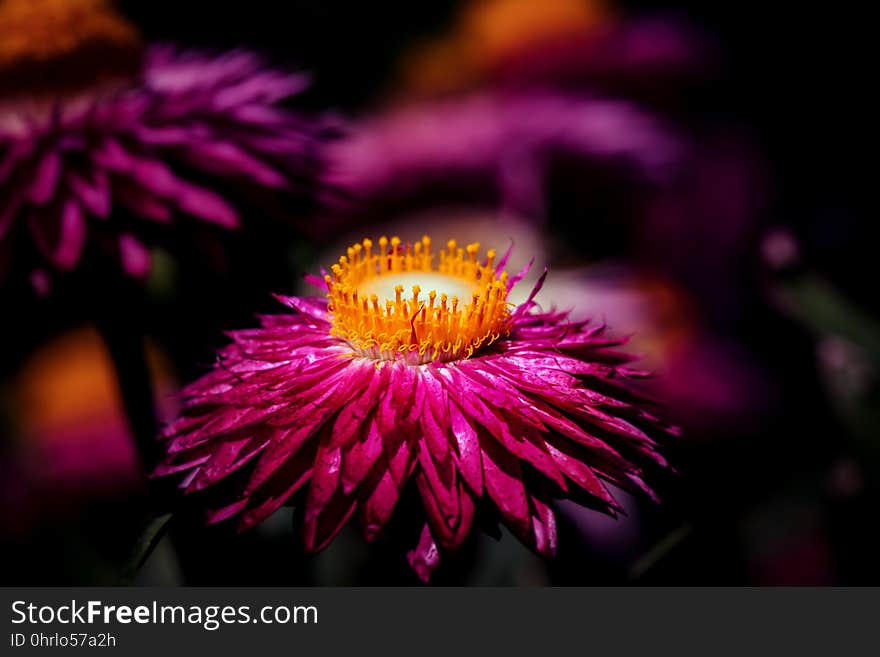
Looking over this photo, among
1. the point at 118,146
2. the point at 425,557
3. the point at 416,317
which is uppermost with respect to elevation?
the point at 118,146

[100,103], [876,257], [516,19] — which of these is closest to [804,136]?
[876,257]

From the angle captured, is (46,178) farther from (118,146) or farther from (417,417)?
(417,417)

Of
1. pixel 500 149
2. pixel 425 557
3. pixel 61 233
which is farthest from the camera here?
pixel 500 149

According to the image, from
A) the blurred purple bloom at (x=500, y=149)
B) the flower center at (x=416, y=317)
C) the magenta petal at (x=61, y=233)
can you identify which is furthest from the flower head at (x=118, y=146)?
the blurred purple bloom at (x=500, y=149)

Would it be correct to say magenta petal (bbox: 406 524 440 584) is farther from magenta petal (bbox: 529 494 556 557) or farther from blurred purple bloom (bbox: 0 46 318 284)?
blurred purple bloom (bbox: 0 46 318 284)

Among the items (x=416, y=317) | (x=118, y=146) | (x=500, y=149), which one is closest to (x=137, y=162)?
(x=118, y=146)

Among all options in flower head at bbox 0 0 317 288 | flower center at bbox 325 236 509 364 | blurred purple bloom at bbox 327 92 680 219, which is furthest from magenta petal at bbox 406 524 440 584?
blurred purple bloom at bbox 327 92 680 219

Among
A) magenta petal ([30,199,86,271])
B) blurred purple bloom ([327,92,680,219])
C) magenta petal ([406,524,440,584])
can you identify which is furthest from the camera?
blurred purple bloom ([327,92,680,219])
